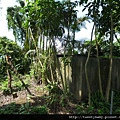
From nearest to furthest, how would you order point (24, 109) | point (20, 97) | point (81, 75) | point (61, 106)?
1. point (24, 109)
2. point (61, 106)
3. point (81, 75)
4. point (20, 97)

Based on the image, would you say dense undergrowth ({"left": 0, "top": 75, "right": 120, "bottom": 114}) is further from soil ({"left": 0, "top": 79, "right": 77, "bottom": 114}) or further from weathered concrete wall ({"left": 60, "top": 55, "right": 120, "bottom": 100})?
weathered concrete wall ({"left": 60, "top": 55, "right": 120, "bottom": 100})

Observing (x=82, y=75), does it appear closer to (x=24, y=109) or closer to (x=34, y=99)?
(x=34, y=99)

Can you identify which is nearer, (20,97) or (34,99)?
(34,99)

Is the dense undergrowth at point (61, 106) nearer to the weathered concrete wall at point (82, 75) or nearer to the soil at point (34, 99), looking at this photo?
the soil at point (34, 99)

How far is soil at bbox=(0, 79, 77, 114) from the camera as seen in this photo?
453cm

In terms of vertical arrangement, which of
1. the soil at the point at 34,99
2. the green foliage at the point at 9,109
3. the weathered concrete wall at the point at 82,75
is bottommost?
the green foliage at the point at 9,109

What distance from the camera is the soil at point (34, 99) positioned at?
4.53 metres

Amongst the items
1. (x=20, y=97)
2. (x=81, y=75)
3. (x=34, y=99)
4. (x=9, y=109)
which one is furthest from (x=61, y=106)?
(x=20, y=97)

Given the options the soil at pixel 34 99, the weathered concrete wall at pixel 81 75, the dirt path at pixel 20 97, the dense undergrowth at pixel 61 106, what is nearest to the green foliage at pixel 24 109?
the dense undergrowth at pixel 61 106

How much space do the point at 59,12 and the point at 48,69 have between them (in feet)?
7.37

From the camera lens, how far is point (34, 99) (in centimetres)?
517

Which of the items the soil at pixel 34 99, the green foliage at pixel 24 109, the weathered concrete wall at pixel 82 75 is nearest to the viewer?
the green foliage at pixel 24 109

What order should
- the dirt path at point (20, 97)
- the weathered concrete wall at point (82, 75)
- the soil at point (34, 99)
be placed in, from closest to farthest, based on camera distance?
1. the soil at point (34, 99)
2. the weathered concrete wall at point (82, 75)
3. the dirt path at point (20, 97)

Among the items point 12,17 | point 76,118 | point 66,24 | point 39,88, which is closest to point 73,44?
point 66,24
